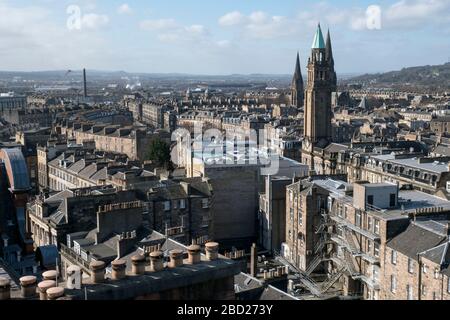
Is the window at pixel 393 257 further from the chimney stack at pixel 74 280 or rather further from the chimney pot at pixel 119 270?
the chimney pot at pixel 119 270

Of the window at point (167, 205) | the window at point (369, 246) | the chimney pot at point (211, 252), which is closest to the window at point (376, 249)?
the window at point (369, 246)

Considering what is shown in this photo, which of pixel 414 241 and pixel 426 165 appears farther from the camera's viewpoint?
pixel 426 165

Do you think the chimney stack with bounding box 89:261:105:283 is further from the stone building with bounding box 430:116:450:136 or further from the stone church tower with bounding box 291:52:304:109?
the stone church tower with bounding box 291:52:304:109

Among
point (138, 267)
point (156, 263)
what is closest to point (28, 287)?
point (138, 267)

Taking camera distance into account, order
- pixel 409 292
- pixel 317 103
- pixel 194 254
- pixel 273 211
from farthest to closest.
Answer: pixel 317 103
pixel 273 211
pixel 409 292
pixel 194 254

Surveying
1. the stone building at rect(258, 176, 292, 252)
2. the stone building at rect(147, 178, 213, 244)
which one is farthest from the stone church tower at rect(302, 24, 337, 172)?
the stone building at rect(147, 178, 213, 244)

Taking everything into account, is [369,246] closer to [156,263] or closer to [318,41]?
[156,263]
